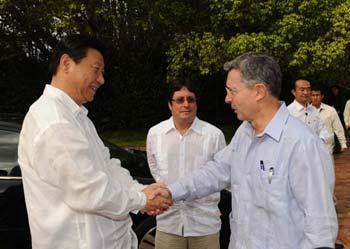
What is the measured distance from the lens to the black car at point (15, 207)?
3.98m

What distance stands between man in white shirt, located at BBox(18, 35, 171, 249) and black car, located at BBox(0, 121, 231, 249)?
1.83m

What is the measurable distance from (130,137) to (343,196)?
7.70 meters

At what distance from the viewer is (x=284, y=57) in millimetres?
12031

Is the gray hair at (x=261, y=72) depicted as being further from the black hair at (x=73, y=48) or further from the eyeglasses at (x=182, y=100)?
the eyeglasses at (x=182, y=100)

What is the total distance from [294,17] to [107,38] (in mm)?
5005

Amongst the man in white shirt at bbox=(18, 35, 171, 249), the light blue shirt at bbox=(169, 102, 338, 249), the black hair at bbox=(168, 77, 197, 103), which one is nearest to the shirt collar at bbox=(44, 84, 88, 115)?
the man in white shirt at bbox=(18, 35, 171, 249)

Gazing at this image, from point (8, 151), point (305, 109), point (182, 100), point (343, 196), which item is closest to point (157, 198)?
point (182, 100)

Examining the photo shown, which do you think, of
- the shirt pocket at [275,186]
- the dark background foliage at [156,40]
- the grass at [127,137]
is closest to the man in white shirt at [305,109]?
the shirt pocket at [275,186]

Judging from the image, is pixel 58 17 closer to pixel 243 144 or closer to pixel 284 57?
pixel 284 57

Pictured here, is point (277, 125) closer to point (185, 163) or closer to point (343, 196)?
point (185, 163)

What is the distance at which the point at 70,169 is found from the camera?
2.05 metres

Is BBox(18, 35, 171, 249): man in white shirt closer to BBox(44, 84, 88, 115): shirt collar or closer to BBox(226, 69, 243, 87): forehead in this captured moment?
BBox(44, 84, 88, 115): shirt collar

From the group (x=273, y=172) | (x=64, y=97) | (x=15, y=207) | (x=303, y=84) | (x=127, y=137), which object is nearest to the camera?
(x=273, y=172)

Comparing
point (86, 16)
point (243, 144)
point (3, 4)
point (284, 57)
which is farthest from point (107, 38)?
point (243, 144)
